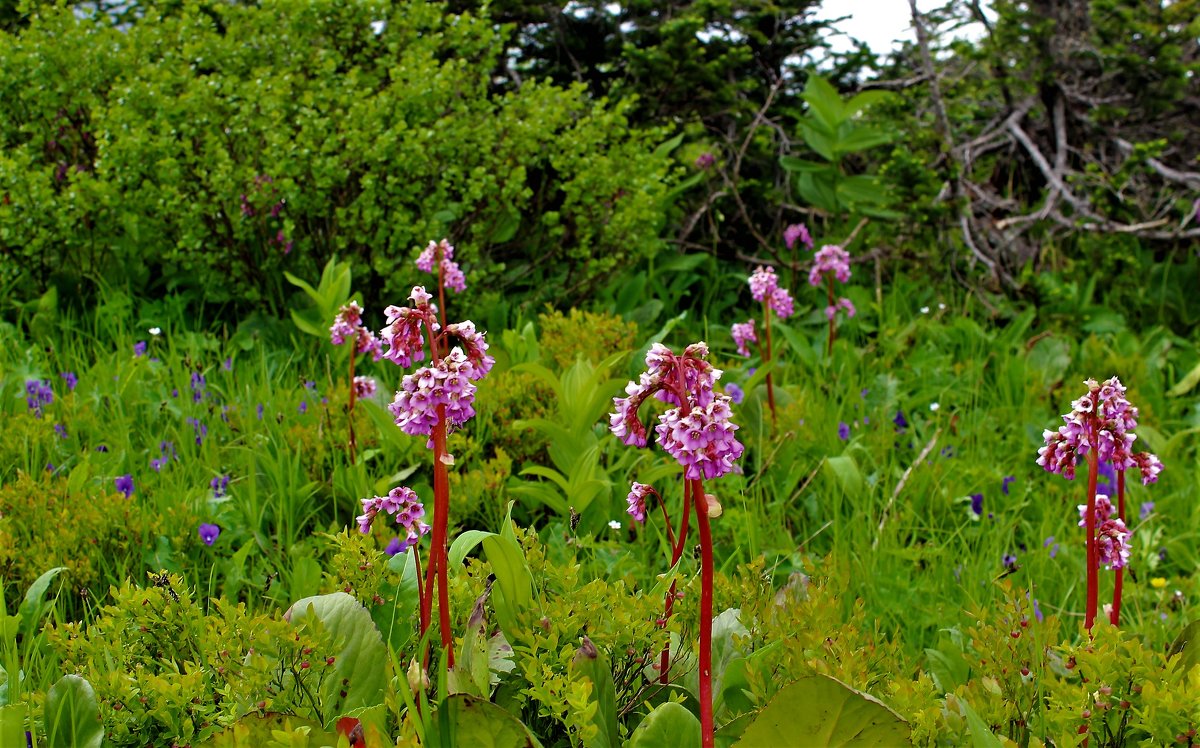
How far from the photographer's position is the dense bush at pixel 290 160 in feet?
12.8

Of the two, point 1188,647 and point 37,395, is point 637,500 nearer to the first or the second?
point 1188,647

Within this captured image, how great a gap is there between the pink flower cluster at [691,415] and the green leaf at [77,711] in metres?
0.89

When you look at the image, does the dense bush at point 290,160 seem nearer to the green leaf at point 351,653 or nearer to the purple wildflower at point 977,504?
the purple wildflower at point 977,504

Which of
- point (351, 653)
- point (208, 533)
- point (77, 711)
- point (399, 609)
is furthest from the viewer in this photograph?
point (208, 533)

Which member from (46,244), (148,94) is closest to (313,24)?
(148,94)

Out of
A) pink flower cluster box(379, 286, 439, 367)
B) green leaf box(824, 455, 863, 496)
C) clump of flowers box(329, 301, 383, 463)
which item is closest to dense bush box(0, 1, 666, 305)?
clump of flowers box(329, 301, 383, 463)

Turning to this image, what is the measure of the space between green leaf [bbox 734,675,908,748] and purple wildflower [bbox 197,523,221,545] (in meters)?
1.69

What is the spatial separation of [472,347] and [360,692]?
616 millimetres

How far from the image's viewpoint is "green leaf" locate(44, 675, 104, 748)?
4.92 feet

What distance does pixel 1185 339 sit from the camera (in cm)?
469

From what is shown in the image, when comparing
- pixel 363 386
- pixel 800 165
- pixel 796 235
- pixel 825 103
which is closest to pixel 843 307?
pixel 796 235

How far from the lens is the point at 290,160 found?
3816mm

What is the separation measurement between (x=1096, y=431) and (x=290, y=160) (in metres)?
3.04

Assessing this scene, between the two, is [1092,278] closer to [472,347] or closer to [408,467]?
[408,467]
